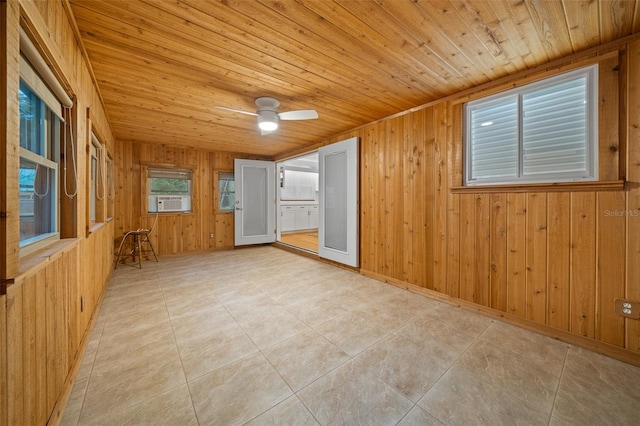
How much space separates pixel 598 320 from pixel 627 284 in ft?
1.11

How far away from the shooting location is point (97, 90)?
8.26ft

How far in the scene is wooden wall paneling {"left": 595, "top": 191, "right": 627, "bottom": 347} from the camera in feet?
5.83

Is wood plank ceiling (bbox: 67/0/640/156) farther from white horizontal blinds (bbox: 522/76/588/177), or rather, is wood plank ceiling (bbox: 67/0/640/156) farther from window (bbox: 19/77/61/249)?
window (bbox: 19/77/61/249)

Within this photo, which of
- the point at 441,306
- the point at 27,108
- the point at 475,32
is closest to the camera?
the point at 27,108

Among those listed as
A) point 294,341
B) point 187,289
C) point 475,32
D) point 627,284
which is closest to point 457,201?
point 627,284

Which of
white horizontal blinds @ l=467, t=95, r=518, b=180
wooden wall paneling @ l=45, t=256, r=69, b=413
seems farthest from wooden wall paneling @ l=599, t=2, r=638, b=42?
wooden wall paneling @ l=45, t=256, r=69, b=413

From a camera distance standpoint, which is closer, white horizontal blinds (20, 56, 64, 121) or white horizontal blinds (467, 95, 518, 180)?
white horizontal blinds (20, 56, 64, 121)

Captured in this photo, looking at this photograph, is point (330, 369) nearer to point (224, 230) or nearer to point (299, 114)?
point (299, 114)

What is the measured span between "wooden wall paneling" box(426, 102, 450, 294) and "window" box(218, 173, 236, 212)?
14.4 ft

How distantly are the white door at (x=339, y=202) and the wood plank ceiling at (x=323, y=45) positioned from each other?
44.2 inches

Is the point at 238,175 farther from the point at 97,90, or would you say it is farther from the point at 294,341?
the point at 294,341

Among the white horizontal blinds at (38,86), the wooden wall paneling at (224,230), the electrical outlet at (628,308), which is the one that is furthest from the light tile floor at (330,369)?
the wooden wall paneling at (224,230)

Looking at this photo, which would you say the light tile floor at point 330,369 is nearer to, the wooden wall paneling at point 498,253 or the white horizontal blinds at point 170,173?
the wooden wall paneling at point 498,253

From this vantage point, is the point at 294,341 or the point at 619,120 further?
the point at 294,341
